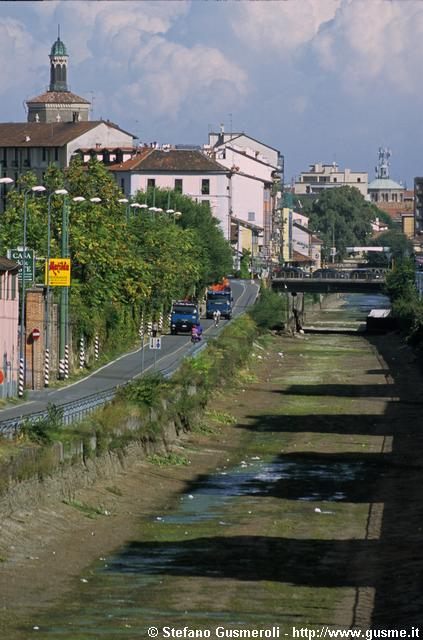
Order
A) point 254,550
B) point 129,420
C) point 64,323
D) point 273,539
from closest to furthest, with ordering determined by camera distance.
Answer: point 254,550 < point 273,539 < point 129,420 < point 64,323

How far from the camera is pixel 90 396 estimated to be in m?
66.9

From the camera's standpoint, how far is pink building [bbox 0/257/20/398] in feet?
234

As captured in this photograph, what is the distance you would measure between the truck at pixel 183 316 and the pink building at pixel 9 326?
4048 centimetres

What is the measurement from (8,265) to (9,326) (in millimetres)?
2533

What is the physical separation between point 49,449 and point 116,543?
4.67 m

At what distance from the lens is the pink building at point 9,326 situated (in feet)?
234

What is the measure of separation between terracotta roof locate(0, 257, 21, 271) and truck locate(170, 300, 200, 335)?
40.7 m

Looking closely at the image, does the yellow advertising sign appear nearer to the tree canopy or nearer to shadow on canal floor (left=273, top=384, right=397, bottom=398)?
the tree canopy

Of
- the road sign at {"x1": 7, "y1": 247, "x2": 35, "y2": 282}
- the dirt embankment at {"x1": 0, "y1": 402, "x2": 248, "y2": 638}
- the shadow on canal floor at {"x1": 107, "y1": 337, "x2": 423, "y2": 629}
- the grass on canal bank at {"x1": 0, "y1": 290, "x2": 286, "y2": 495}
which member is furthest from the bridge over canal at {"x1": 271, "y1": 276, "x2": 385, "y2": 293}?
the dirt embankment at {"x1": 0, "y1": 402, "x2": 248, "y2": 638}

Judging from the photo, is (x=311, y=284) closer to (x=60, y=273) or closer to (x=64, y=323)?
(x=64, y=323)

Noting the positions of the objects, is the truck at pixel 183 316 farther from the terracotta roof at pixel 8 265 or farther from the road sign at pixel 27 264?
the terracotta roof at pixel 8 265

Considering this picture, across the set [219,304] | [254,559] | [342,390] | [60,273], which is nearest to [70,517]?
[254,559]

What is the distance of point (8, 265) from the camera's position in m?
74.0

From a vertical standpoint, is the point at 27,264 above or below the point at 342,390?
above
